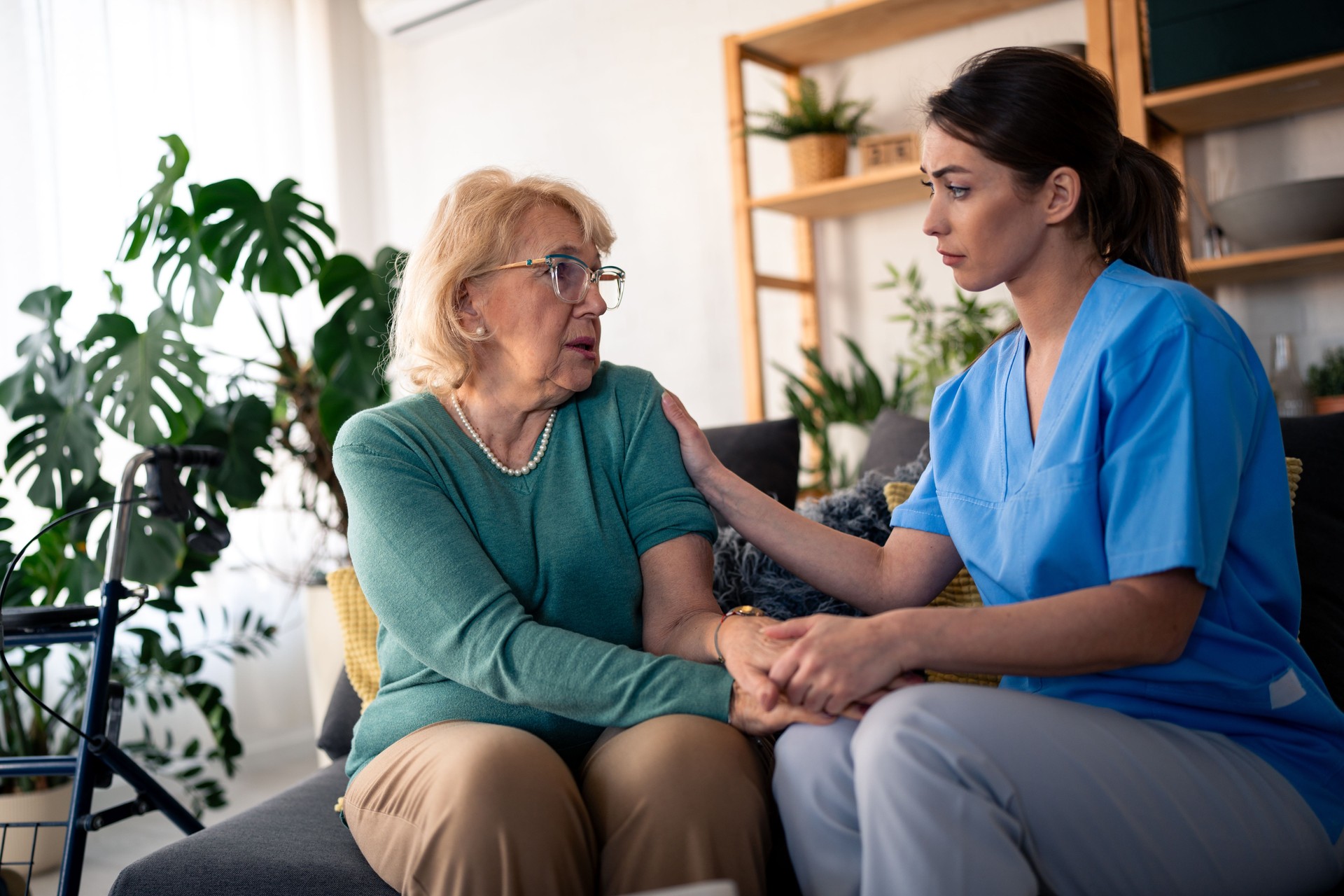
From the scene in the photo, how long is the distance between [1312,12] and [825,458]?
1435 millimetres

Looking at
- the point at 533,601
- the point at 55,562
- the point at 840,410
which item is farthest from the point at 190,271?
the point at 533,601

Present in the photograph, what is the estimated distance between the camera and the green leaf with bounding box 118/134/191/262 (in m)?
2.62

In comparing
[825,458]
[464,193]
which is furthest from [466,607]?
[825,458]

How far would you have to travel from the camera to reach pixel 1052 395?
117 centimetres

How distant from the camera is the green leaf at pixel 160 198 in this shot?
2.62 m

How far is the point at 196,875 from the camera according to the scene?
4.17 feet

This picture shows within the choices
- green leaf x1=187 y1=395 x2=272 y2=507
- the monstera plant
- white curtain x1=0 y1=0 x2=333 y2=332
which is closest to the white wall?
white curtain x1=0 y1=0 x2=333 y2=332

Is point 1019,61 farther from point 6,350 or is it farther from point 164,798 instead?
point 6,350

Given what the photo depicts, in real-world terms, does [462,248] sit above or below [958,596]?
above

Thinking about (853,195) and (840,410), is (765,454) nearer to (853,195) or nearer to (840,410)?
(840,410)

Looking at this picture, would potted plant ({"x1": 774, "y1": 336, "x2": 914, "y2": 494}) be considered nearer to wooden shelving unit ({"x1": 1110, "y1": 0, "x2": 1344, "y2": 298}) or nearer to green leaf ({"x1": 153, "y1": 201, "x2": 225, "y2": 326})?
wooden shelving unit ({"x1": 1110, "y1": 0, "x2": 1344, "y2": 298})

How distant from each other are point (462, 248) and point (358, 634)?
2.17 feet

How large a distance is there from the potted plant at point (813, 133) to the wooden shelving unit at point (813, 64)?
0.22 feet

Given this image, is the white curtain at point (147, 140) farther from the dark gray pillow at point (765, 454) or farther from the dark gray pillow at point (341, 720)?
the dark gray pillow at point (765, 454)
